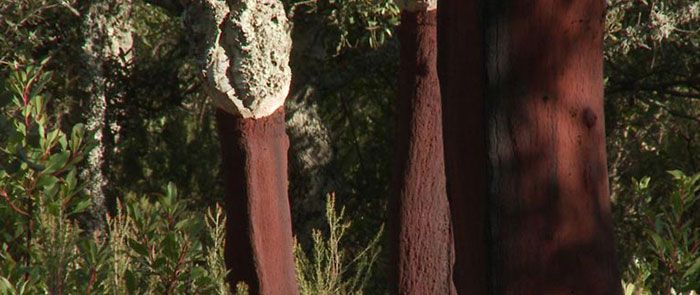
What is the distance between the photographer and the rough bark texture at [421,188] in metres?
7.09

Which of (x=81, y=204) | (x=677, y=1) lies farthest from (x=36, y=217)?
(x=677, y=1)

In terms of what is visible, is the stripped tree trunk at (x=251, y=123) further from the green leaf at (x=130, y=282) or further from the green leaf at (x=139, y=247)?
the green leaf at (x=130, y=282)

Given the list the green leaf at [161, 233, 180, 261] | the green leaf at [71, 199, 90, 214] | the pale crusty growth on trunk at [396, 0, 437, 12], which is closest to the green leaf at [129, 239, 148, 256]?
the green leaf at [161, 233, 180, 261]

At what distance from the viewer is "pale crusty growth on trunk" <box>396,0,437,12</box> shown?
6.95 m

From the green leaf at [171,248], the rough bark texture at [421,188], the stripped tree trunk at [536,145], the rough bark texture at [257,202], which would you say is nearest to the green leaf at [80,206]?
the green leaf at [171,248]

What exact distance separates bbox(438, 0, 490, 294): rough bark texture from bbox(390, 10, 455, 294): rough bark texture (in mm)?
3323

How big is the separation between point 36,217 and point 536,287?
1.97 metres

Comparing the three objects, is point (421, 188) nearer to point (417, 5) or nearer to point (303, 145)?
point (417, 5)

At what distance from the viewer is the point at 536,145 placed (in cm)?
348

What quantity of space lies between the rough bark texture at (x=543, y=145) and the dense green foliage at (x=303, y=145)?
57.1 inches

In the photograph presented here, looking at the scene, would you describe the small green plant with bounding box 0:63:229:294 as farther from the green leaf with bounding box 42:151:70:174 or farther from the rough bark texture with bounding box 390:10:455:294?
the rough bark texture with bounding box 390:10:455:294

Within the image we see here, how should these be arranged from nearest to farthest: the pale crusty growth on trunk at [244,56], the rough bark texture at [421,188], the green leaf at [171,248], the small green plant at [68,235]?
1. the small green plant at [68,235]
2. the green leaf at [171,248]
3. the pale crusty growth on trunk at [244,56]
4. the rough bark texture at [421,188]

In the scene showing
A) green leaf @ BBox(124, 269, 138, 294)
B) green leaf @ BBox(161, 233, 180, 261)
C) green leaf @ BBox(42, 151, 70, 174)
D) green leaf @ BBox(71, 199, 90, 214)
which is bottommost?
green leaf @ BBox(124, 269, 138, 294)

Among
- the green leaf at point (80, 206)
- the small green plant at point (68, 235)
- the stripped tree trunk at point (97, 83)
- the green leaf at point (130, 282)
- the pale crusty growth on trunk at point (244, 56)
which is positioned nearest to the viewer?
the small green plant at point (68, 235)
